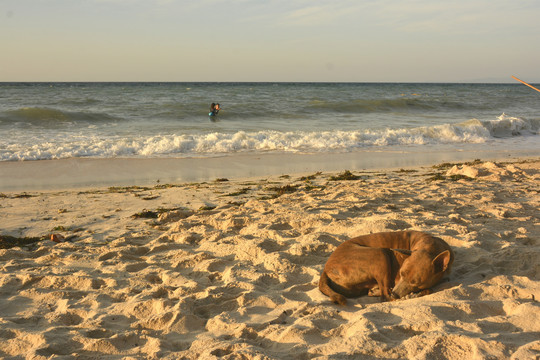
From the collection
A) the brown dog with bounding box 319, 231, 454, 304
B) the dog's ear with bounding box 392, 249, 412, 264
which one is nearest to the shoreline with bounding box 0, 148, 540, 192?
the brown dog with bounding box 319, 231, 454, 304

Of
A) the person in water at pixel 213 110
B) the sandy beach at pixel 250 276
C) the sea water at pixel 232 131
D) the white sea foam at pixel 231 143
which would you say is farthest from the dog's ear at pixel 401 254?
the person in water at pixel 213 110

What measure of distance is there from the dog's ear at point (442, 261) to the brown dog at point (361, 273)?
0.78ft

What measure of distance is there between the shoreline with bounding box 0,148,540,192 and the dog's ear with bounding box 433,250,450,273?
236 inches

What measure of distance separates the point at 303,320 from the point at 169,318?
3.32ft

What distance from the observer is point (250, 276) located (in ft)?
13.7

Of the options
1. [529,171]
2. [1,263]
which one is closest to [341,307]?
[1,263]

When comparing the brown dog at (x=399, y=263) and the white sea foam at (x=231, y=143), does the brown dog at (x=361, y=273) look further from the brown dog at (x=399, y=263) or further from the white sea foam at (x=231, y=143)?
the white sea foam at (x=231, y=143)

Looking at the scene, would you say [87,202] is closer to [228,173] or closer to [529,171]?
[228,173]

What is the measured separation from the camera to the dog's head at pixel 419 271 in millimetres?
3465

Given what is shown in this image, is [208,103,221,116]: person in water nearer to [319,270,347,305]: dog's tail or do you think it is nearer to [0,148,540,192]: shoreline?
[0,148,540,192]: shoreline

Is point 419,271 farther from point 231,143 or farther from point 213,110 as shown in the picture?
point 213,110

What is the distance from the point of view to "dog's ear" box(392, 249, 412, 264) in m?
3.61

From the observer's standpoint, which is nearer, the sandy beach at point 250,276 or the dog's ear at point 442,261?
the sandy beach at point 250,276

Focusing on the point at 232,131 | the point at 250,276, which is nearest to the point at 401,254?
the point at 250,276
